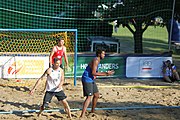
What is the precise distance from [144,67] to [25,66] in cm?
456

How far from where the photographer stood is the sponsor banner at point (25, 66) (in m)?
13.1

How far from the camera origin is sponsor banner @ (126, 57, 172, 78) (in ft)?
47.3

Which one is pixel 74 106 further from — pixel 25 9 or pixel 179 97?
pixel 25 9

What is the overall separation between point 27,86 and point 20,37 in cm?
322

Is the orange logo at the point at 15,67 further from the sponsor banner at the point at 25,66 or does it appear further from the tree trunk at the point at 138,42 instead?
the tree trunk at the point at 138,42

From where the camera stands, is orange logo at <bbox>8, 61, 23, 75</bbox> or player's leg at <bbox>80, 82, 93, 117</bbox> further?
orange logo at <bbox>8, 61, 23, 75</bbox>

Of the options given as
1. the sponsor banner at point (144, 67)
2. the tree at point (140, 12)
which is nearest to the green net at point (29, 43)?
the sponsor banner at point (144, 67)

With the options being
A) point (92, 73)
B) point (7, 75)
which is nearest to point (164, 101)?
point (92, 73)

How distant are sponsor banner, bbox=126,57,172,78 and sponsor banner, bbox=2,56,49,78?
3282mm

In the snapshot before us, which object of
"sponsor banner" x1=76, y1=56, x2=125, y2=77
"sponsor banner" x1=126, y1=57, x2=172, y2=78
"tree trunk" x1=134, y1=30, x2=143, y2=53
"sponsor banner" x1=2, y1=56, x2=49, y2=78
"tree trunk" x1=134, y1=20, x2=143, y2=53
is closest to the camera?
"sponsor banner" x1=2, y1=56, x2=49, y2=78

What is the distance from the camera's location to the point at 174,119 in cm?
888

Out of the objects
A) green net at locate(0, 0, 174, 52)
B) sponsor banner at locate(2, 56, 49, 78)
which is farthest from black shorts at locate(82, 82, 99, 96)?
green net at locate(0, 0, 174, 52)

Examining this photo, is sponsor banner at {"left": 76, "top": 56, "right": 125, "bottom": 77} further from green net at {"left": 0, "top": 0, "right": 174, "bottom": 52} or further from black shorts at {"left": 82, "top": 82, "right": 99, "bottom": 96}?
black shorts at {"left": 82, "top": 82, "right": 99, "bottom": 96}

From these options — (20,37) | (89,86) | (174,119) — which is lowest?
(174,119)
